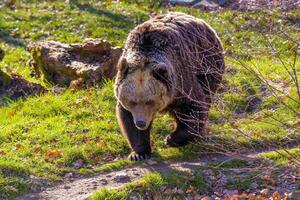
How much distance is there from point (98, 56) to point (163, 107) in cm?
333

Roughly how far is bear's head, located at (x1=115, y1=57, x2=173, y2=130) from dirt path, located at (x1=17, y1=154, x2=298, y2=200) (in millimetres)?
528

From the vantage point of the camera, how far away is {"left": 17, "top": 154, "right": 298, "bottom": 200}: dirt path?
22.5 ft

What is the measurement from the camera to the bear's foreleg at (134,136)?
753cm

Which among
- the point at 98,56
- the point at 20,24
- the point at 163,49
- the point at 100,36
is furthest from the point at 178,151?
the point at 20,24

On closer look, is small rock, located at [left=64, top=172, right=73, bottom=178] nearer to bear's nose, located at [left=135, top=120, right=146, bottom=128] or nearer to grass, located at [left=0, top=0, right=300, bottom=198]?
grass, located at [left=0, top=0, right=300, bottom=198]

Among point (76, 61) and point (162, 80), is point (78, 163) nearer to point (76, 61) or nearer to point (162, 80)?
point (162, 80)

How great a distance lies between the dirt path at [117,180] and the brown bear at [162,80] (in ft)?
1.04

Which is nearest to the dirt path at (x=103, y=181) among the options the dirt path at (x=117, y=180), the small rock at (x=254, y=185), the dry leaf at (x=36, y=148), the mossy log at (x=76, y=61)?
the dirt path at (x=117, y=180)

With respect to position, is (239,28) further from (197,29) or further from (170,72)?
(170,72)

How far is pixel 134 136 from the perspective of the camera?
7547 mm

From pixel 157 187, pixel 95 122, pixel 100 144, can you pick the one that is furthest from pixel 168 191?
pixel 95 122

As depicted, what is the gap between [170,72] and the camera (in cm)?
733

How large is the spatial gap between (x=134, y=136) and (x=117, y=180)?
68cm

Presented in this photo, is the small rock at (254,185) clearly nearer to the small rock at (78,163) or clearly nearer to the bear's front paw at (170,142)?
the bear's front paw at (170,142)
